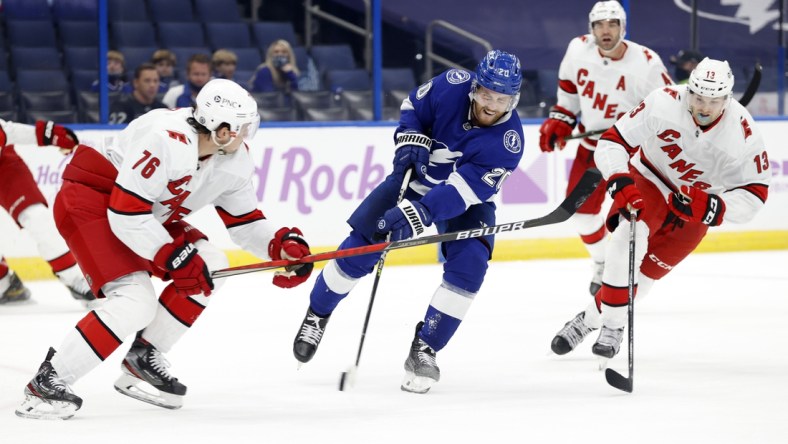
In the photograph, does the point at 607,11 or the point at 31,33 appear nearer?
the point at 607,11

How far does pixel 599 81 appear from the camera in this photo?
621cm

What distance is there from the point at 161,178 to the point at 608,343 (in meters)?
1.75

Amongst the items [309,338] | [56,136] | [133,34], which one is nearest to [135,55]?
[133,34]

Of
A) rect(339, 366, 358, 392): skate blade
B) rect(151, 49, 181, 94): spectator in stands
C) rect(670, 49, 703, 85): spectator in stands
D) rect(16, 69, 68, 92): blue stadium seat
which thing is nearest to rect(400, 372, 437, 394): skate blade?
rect(339, 366, 358, 392): skate blade

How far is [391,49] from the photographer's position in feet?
26.8

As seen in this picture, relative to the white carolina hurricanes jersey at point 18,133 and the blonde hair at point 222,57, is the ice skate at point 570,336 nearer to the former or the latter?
the white carolina hurricanes jersey at point 18,133

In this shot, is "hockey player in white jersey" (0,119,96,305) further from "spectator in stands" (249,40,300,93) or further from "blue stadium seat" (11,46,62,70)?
"spectator in stands" (249,40,300,93)

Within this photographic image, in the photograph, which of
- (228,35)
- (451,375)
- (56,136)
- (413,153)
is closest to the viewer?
(413,153)

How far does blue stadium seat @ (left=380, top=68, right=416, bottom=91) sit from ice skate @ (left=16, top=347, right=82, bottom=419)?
4.80m

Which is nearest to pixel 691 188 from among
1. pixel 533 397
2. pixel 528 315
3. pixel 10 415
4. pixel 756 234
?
pixel 533 397

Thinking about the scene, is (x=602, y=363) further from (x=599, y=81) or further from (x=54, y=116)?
(x=54, y=116)

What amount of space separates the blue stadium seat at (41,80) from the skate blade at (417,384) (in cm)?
402

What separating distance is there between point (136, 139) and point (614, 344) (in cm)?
185

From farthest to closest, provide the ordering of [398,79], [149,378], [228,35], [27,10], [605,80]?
[398,79] < [228,35] < [27,10] < [605,80] < [149,378]
